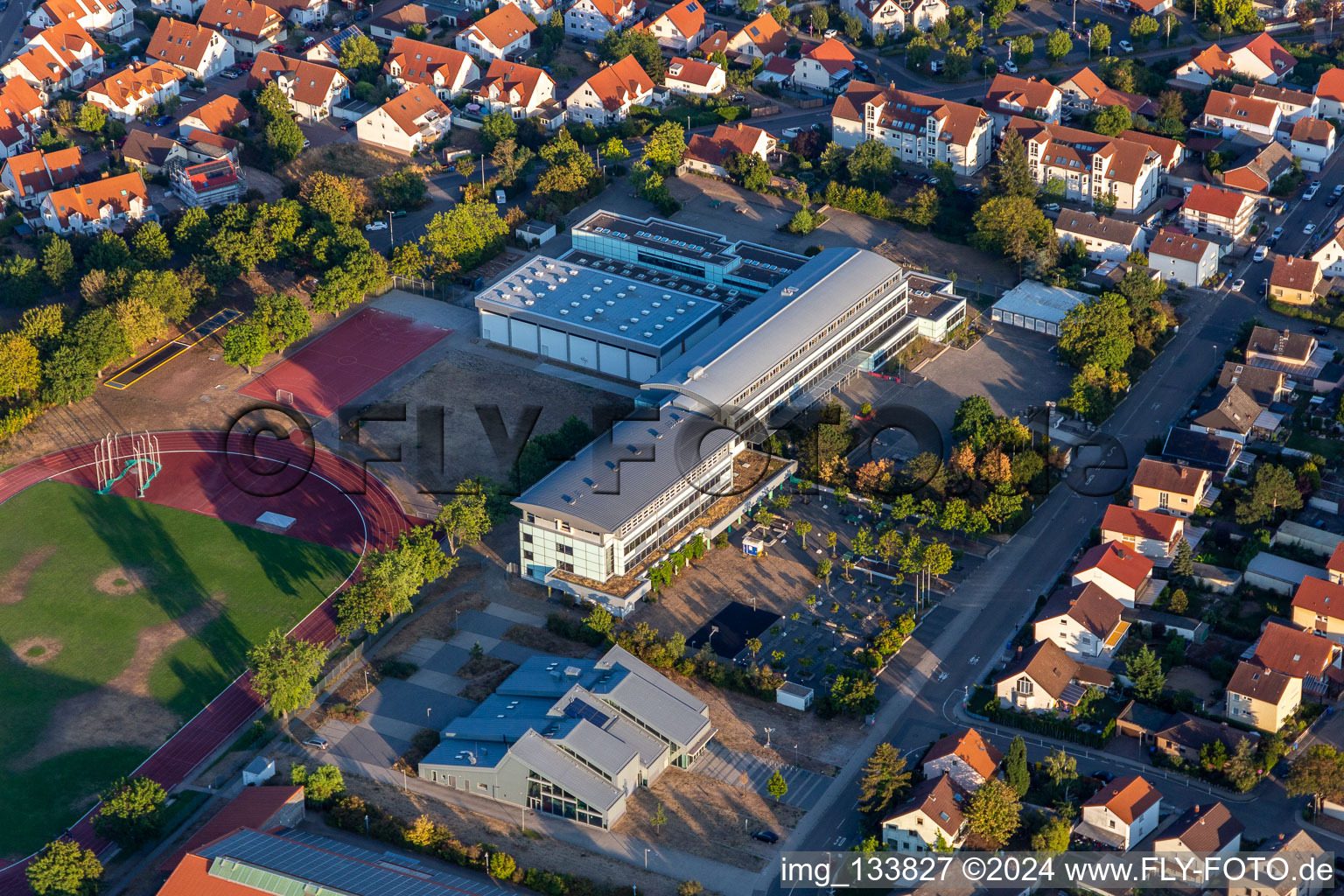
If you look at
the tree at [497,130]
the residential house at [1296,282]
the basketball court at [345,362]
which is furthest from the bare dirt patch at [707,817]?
the tree at [497,130]

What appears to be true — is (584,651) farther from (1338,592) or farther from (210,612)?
(1338,592)

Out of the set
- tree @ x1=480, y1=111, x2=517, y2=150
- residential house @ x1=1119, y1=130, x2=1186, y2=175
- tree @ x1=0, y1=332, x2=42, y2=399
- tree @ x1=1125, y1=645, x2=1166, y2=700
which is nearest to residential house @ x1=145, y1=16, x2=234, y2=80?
tree @ x1=480, y1=111, x2=517, y2=150

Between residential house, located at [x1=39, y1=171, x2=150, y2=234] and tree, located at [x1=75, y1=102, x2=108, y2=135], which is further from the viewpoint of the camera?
tree, located at [x1=75, y1=102, x2=108, y2=135]

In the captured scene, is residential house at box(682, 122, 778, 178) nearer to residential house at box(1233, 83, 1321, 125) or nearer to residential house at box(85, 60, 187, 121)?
residential house at box(1233, 83, 1321, 125)

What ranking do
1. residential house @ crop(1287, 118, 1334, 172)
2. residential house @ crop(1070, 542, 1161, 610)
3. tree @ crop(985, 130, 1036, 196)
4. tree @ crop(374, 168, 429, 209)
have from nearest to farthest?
1. residential house @ crop(1070, 542, 1161, 610)
2. tree @ crop(985, 130, 1036, 196)
3. tree @ crop(374, 168, 429, 209)
4. residential house @ crop(1287, 118, 1334, 172)

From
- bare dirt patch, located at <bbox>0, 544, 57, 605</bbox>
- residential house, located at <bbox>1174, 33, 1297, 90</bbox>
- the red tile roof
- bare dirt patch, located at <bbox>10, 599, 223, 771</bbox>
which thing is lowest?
bare dirt patch, located at <bbox>0, 544, 57, 605</bbox>

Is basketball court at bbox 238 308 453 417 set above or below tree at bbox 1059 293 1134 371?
below

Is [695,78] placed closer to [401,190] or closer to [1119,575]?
[401,190]

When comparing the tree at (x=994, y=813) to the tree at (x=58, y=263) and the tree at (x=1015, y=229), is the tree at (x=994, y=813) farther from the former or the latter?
the tree at (x=58, y=263)
